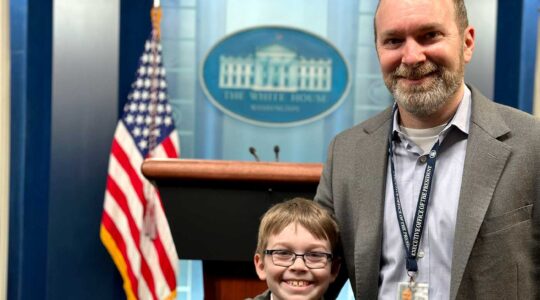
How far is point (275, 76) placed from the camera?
5.81 metres

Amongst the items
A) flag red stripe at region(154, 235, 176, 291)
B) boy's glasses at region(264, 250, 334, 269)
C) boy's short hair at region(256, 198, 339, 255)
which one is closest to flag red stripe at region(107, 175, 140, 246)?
flag red stripe at region(154, 235, 176, 291)

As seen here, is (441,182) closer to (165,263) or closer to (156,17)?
(165,263)

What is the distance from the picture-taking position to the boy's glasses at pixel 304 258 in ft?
7.04

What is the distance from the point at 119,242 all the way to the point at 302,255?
316 centimetres

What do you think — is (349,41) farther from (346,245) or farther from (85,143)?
(346,245)

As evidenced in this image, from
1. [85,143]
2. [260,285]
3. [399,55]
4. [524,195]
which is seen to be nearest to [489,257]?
[524,195]

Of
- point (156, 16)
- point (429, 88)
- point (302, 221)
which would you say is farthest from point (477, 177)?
point (156, 16)

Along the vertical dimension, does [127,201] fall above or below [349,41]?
below

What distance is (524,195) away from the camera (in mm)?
1939

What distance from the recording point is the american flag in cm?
511

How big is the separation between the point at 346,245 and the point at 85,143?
355cm

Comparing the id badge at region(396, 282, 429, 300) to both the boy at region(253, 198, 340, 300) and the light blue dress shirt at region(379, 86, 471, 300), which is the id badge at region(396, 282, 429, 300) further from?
the boy at region(253, 198, 340, 300)

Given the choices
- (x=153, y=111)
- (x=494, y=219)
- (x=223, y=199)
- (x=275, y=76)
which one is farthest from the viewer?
(x=275, y=76)

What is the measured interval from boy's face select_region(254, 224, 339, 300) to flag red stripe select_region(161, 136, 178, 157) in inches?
124
